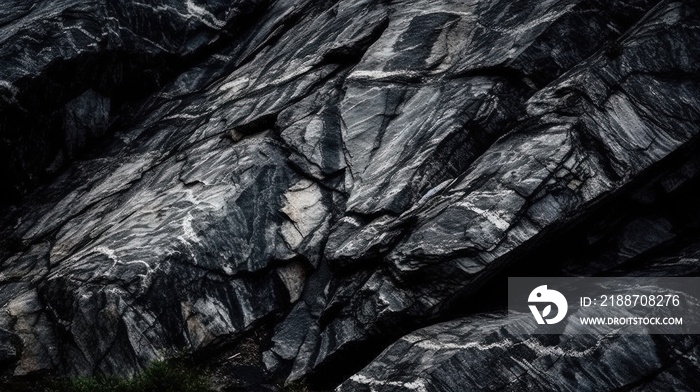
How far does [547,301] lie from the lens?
9984 millimetres

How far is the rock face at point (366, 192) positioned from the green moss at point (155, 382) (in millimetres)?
388

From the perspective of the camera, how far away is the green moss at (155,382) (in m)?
10.9

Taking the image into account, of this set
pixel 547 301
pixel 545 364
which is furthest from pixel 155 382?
pixel 547 301

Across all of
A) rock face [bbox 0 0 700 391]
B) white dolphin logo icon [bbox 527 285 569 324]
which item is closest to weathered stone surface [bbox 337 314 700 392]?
rock face [bbox 0 0 700 391]

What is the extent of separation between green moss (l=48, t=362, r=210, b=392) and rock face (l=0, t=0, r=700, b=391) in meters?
0.39

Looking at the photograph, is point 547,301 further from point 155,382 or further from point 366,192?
point 155,382

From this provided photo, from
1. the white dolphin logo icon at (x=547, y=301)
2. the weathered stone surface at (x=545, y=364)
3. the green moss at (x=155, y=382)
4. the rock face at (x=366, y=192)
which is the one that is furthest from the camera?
the green moss at (x=155, y=382)

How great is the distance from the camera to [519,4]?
1336cm

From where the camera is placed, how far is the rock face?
A: 33.0 feet

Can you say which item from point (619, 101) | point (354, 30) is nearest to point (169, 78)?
point (354, 30)

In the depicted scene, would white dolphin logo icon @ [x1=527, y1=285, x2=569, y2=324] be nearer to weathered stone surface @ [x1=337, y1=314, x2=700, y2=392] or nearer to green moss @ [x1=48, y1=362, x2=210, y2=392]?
weathered stone surface @ [x1=337, y1=314, x2=700, y2=392]

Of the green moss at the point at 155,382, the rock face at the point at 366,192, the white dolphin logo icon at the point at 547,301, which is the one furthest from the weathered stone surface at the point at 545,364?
the green moss at the point at 155,382

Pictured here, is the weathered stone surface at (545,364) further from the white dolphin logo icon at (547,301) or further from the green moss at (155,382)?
the green moss at (155,382)

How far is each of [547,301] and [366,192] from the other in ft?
11.4
